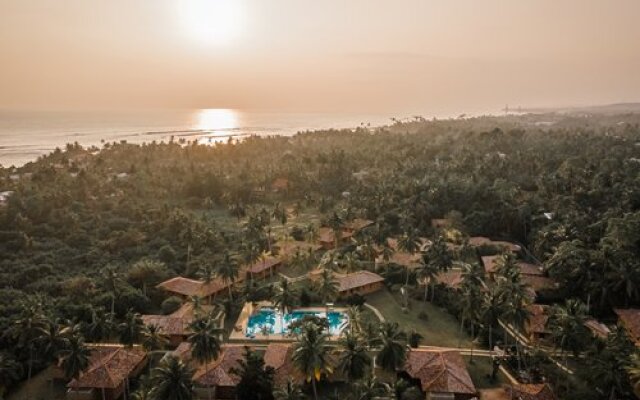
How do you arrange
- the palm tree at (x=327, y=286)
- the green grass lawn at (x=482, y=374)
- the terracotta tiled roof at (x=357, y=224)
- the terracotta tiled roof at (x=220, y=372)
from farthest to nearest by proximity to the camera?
the terracotta tiled roof at (x=357, y=224)
the palm tree at (x=327, y=286)
the green grass lawn at (x=482, y=374)
the terracotta tiled roof at (x=220, y=372)

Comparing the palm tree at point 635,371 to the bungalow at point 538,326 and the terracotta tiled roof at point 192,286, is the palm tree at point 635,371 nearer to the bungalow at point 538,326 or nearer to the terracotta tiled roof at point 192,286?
the bungalow at point 538,326

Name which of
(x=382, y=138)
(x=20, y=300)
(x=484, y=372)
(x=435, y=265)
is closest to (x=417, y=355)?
(x=484, y=372)

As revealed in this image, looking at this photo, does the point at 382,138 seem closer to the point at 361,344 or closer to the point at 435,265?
the point at 435,265

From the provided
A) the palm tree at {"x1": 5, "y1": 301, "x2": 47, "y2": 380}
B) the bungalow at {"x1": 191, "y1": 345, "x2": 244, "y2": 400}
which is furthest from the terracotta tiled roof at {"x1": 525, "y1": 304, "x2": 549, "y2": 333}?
the palm tree at {"x1": 5, "y1": 301, "x2": 47, "y2": 380}

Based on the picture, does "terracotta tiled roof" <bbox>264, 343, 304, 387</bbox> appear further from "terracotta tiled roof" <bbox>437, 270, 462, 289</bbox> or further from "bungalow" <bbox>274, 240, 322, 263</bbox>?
"bungalow" <bbox>274, 240, 322, 263</bbox>

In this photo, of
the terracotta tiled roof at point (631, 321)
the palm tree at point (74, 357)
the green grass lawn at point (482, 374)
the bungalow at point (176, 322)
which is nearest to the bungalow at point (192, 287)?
the bungalow at point (176, 322)

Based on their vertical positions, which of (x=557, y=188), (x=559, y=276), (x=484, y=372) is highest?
(x=557, y=188)
